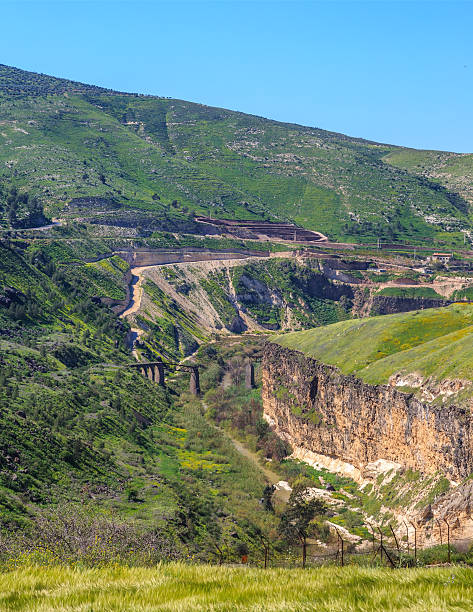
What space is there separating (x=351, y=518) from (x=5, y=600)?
42956 mm

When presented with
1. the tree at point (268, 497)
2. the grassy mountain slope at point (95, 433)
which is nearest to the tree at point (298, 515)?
the tree at point (268, 497)

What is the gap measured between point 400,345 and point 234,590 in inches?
2288

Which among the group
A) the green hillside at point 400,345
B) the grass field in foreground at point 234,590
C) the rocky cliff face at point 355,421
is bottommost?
the rocky cliff face at point 355,421

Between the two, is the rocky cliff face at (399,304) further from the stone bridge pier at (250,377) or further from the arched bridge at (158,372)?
the arched bridge at (158,372)

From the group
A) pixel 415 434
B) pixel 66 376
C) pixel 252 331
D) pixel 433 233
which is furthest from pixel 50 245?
pixel 433 233

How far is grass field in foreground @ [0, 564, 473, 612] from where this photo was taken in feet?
35.0

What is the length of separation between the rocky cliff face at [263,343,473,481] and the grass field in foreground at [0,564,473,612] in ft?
117

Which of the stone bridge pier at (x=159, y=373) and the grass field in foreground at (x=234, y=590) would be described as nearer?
the grass field in foreground at (x=234, y=590)

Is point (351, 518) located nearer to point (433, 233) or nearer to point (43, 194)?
point (43, 194)

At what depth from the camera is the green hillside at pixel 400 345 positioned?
5412 cm

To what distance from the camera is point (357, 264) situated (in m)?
161

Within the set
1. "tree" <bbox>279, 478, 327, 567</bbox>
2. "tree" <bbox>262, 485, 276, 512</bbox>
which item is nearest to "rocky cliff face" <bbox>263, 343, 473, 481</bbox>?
"tree" <bbox>262, 485, 276, 512</bbox>

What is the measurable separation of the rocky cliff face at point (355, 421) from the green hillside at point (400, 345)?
1804mm

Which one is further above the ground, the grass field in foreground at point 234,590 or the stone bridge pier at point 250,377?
the grass field in foreground at point 234,590
